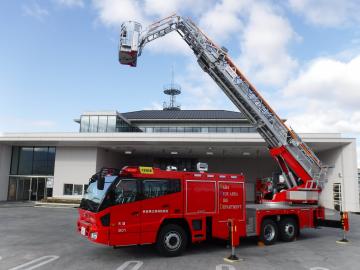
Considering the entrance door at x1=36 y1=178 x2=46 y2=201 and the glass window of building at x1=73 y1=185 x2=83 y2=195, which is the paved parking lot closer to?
the glass window of building at x1=73 y1=185 x2=83 y2=195

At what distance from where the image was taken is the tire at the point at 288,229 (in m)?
12.7

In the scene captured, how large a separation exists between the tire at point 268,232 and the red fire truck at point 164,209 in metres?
0.04

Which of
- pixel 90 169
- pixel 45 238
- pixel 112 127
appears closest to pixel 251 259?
pixel 45 238

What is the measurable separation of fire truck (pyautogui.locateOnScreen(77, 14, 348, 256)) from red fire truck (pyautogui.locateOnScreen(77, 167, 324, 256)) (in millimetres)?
27

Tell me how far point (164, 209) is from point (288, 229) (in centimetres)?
562

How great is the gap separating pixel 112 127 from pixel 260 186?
21.9m

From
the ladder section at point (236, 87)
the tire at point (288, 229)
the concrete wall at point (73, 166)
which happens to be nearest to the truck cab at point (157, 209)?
the tire at point (288, 229)

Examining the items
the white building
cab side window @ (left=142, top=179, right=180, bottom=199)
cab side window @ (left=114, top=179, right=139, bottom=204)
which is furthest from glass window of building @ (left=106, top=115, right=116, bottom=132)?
cab side window @ (left=114, top=179, right=139, bottom=204)

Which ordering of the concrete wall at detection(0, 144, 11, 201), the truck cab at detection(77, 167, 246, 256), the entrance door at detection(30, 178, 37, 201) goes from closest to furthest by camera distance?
the truck cab at detection(77, 167, 246, 256)
the concrete wall at detection(0, 144, 11, 201)
the entrance door at detection(30, 178, 37, 201)

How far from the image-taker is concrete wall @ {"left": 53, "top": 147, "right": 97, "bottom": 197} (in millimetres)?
30484

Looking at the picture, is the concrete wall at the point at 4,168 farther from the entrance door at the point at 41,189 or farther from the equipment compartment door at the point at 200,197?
the equipment compartment door at the point at 200,197

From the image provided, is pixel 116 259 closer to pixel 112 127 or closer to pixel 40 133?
pixel 40 133

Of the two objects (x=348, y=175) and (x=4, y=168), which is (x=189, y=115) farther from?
(x=4, y=168)

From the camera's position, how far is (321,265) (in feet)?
30.0
